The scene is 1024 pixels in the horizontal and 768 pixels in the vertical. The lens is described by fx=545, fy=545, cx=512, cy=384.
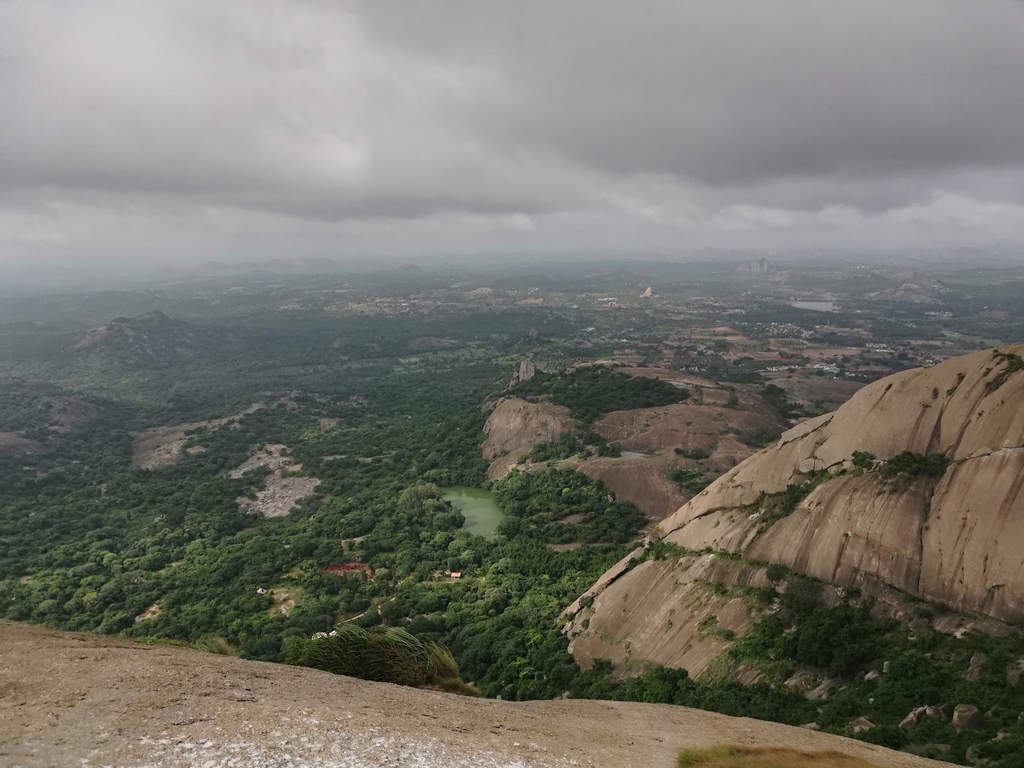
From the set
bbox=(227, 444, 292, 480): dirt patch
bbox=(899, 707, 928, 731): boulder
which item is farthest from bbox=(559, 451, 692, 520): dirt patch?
bbox=(227, 444, 292, 480): dirt patch

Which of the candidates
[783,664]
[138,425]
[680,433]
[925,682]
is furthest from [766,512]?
[138,425]

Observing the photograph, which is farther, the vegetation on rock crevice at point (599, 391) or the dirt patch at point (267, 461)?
the dirt patch at point (267, 461)

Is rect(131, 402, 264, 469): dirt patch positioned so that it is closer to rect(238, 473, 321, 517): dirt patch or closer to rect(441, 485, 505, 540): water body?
rect(238, 473, 321, 517): dirt patch

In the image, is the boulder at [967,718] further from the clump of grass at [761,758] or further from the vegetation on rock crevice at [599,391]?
the vegetation on rock crevice at [599,391]

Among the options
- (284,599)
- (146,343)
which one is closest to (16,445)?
(284,599)

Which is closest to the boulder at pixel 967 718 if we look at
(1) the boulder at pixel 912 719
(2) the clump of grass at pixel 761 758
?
(1) the boulder at pixel 912 719

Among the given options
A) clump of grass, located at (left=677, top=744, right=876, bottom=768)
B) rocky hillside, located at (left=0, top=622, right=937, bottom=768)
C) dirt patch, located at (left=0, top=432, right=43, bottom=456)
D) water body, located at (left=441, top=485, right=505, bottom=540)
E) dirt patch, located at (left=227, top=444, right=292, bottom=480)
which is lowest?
dirt patch, located at (left=227, top=444, right=292, bottom=480)

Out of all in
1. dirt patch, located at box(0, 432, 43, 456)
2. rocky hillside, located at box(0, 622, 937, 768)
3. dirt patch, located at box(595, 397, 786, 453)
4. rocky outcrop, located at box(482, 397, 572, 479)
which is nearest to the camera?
rocky hillside, located at box(0, 622, 937, 768)
